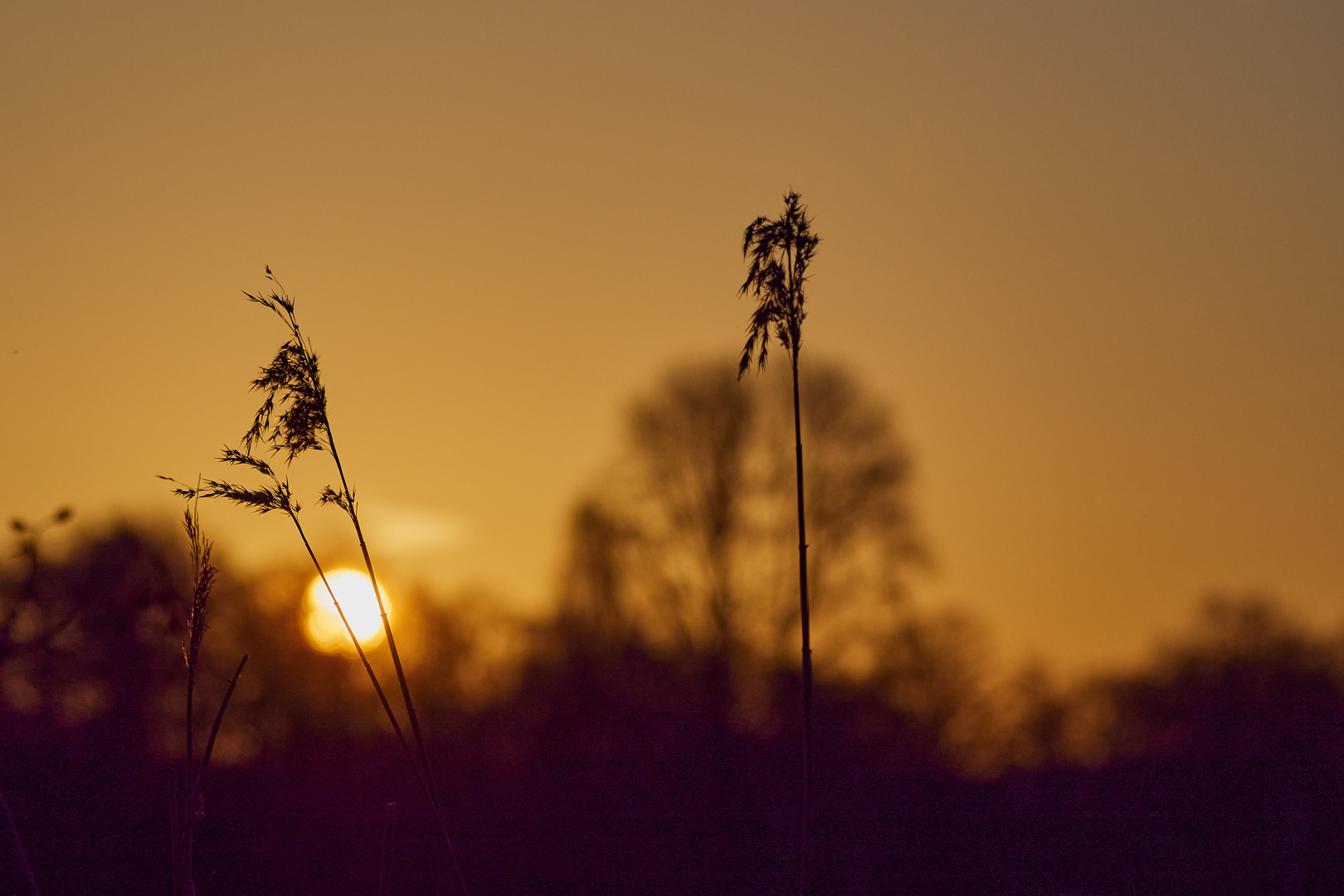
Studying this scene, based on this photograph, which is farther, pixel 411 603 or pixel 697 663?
pixel 411 603

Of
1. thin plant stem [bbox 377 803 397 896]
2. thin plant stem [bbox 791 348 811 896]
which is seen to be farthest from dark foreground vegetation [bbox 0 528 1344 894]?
thin plant stem [bbox 791 348 811 896]

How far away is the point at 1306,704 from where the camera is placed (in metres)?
22.4

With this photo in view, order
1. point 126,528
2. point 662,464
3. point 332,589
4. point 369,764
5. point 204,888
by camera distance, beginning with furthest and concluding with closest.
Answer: point 126,528 < point 662,464 < point 369,764 < point 204,888 < point 332,589

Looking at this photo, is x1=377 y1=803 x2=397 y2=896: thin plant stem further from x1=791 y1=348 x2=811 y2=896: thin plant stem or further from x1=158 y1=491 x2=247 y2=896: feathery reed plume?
x1=791 y1=348 x2=811 y2=896: thin plant stem

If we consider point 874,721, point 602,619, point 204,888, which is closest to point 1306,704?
point 874,721

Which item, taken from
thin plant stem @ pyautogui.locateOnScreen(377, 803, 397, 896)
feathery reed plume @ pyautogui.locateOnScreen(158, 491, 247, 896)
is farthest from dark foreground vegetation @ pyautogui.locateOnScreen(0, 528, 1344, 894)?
feathery reed plume @ pyautogui.locateOnScreen(158, 491, 247, 896)

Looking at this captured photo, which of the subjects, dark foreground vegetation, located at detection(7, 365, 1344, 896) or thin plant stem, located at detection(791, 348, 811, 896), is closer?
thin plant stem, located at detection(791, 348, 811, 896)

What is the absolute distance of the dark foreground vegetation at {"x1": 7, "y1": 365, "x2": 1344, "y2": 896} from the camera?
855 centimetres

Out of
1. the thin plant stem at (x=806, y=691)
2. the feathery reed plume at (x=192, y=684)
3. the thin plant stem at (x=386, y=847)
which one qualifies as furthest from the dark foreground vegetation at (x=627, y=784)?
the thin plant stem at (x=806, y=691)

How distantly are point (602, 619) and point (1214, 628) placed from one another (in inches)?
928

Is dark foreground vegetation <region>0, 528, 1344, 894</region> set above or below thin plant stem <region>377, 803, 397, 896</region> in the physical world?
above

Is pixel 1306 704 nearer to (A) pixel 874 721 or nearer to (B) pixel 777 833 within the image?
(A) pixel 874 721

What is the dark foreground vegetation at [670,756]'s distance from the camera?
8547 mm

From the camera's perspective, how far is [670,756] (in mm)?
17000
